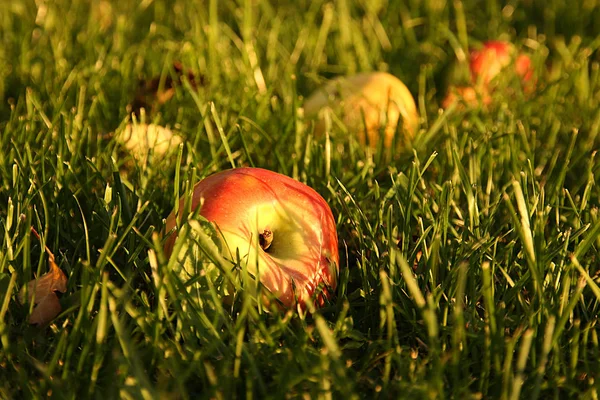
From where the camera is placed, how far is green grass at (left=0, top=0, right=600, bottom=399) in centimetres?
132

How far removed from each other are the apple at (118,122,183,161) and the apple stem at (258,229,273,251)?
0.59 m

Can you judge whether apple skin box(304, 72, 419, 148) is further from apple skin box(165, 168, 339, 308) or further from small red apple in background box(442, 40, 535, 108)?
apple skin box(165, 168, 339, 308)

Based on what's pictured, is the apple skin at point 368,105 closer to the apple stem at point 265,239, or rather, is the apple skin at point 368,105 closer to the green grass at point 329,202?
the green grass at point 329,202

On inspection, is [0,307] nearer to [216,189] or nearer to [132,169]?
[216,189]

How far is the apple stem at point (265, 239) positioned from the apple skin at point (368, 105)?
0.81m

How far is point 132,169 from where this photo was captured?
6.85 feet

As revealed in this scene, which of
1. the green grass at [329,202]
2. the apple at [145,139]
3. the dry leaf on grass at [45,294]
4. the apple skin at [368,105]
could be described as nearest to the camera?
the green grass at [329,202]

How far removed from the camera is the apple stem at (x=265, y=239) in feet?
5.12

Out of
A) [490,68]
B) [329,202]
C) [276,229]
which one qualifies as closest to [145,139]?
[329,202]

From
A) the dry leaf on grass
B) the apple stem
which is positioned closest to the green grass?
the dry leaf on grass

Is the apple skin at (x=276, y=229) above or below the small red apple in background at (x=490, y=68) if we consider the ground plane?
above

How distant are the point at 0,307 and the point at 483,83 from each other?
6.34ft

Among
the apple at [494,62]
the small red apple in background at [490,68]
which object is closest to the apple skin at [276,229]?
the small red apple in background at [490,68]

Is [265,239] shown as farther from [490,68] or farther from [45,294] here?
[490,68]
